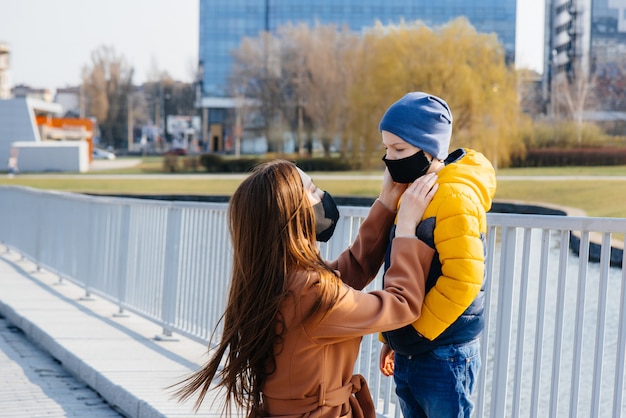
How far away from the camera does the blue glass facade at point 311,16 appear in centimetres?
10425

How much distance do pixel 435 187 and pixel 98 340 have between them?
5221 millimetres

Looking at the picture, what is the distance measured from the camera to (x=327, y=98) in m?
79.2

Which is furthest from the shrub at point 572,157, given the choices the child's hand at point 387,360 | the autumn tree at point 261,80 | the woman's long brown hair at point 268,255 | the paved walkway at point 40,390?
the woman's long brown hair at point 268,255

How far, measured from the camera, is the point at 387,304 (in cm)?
252

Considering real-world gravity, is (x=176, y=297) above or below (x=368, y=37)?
below

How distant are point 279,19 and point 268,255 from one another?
108676 mm

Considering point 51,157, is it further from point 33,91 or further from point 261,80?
point 33,91

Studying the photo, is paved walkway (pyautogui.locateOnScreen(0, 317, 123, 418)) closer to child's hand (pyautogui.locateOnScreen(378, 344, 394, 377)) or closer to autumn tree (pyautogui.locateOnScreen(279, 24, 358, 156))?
child's hand (pyautogui.locateOnScreen(378, 344, 394, 377))

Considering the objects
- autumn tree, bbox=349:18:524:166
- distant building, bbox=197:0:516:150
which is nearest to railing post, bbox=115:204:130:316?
autumn tree, bbox=349:18:524:166

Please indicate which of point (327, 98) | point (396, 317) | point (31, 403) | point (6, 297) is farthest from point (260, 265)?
point (327, 98)

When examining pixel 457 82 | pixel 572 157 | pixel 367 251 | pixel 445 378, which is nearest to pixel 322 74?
pixel 572 157

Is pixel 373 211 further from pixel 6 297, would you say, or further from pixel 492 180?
pixel 6 297

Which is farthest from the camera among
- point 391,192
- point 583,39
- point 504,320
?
point 583,39

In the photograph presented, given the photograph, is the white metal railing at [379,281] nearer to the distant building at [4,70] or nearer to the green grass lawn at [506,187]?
the green grass lawn at [506,187]
